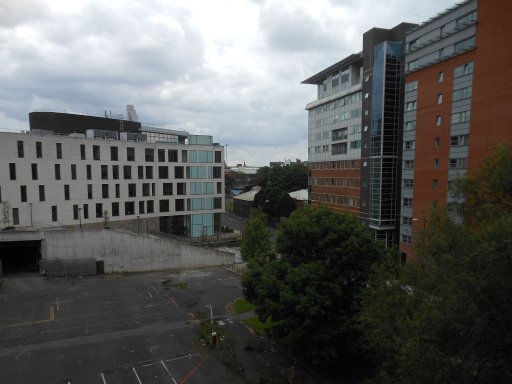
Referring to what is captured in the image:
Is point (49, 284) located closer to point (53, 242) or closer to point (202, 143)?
point (53, 242)

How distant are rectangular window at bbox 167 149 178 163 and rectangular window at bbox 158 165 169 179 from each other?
5.45ft

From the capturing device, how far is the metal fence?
42.8 m

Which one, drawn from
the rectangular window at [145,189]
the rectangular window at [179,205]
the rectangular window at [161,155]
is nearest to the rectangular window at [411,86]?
the rectangular window at [161,155]

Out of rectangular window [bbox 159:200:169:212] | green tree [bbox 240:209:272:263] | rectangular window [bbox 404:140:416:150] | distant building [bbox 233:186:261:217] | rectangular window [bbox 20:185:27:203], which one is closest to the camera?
green tree [bbox 240:209:272:263]

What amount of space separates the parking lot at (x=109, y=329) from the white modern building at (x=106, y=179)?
1396cm

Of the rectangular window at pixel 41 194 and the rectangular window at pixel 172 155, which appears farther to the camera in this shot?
the rectangular window at pixel 172 155

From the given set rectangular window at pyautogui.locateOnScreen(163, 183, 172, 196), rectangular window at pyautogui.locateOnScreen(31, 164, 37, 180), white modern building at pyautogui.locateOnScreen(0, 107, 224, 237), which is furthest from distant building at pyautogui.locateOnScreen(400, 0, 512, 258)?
rectangular window at pyautogui.locateOnScreen(31, 164, 37, 180)

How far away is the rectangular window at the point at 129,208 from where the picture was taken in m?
62.3

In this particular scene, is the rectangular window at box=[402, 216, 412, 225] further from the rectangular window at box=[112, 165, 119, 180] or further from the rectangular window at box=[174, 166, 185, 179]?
the rectangular window at box=[112, 165, 119, 180]

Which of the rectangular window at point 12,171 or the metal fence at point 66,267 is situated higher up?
the rectangular window at point 12,171

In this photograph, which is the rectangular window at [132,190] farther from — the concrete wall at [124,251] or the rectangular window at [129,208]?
the concrete wall at [124,251]

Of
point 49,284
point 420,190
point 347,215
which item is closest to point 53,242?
point 49,284

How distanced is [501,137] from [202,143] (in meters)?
48.7

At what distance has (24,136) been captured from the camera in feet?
163
